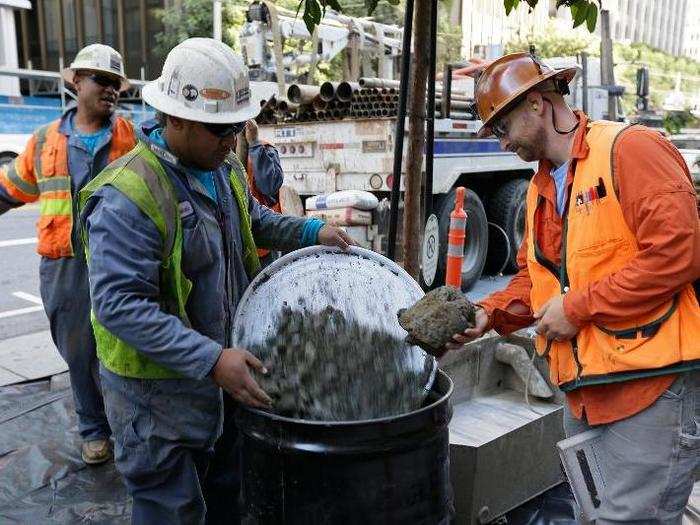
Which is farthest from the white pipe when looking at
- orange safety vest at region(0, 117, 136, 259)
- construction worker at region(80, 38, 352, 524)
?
construction worker at region(80, 38, 352, 524)

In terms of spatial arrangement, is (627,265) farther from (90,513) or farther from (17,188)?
(17,188)

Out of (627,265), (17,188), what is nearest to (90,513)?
(17,188)

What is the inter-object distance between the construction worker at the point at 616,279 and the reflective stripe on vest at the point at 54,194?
7.41 feet

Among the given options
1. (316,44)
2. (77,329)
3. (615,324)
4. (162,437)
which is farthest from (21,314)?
(615,324)

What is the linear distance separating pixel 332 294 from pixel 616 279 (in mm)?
984

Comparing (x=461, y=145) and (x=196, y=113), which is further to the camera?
(x=461, y=145)

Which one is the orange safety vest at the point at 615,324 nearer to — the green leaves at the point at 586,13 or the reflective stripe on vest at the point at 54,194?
the green leaves at the point at 586,13

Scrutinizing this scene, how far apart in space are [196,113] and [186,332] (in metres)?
0.64

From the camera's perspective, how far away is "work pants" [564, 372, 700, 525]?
1.96 m

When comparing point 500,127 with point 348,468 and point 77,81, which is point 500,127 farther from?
point 77,81

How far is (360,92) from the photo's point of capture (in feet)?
21.5

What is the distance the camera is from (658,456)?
6.46 ft

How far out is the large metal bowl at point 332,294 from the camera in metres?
2.40

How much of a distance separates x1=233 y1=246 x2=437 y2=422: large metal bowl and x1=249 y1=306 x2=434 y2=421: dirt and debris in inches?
0.7
